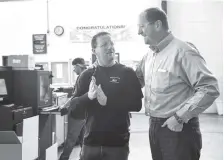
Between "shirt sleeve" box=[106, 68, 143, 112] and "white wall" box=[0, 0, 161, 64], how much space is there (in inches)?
241

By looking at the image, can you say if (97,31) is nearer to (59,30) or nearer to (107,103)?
(59,30)

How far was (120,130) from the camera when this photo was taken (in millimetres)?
1682

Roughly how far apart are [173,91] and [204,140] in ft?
12.0

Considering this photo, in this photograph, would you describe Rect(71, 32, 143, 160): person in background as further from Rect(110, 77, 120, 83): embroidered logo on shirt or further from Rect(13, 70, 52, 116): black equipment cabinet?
Rect(13, 70, 52, 116): black equipment cabinet

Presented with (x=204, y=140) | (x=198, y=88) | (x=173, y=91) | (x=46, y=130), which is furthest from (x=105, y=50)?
(x=204, y=140)

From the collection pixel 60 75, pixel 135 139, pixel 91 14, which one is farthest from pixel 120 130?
pixel 91 14

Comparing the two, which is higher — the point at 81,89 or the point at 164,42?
the point at 164,42

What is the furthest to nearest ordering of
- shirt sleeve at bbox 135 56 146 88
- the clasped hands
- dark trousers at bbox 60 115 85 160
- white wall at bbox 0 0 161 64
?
1. white wall at bbox 0 0 161 64
2. dark trousers at bbox 60 115 85 160
3. shirt sleeve at bbox 135 56 146 88
4. the clasped hands

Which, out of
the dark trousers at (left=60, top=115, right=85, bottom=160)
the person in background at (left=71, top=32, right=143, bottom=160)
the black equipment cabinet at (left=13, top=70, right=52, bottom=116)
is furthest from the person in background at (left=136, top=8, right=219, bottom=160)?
the dark trousers at (left=60, top=115, right=85, bottom=160)

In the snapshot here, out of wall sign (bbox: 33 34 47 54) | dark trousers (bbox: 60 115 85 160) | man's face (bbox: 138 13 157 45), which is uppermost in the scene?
wall sign (bbox: 33 34 47 54)

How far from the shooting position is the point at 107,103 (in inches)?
66.0

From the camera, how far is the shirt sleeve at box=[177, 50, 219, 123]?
148 cm

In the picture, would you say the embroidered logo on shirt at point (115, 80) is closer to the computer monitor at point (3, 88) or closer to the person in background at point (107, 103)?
the person in background at point (107, 103)

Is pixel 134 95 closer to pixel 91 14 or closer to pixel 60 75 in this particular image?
pixel 60 75
